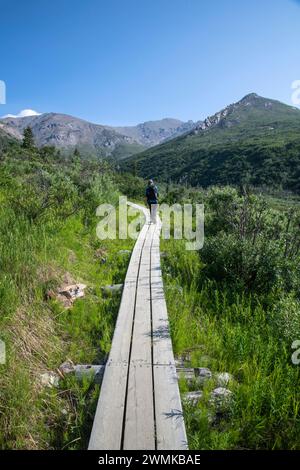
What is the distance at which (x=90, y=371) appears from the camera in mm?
3951

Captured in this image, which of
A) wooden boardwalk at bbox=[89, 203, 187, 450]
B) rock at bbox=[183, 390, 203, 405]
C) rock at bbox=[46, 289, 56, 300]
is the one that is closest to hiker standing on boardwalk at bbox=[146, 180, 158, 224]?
wooden boardwalk at bbox=[89, 203, 187, 450]

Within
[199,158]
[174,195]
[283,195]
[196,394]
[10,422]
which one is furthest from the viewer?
[199,158]

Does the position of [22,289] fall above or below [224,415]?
above

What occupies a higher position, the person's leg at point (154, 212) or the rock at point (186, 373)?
the person's leg at point (154, 212)

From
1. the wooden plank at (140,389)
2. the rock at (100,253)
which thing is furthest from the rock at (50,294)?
the rock at (100,253)

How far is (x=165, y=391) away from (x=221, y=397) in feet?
2.14

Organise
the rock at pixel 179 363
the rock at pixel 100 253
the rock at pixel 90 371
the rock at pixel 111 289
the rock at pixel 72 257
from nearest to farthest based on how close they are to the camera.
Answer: the rock at pixel 90 371
the rock at pixel 179 363
the rock at pixel 111 289
the rock at pixel 72 257
the rock at pixel 100 253

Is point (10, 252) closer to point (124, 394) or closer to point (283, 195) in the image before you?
point (124, 394)

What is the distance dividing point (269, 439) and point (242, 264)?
14.8ft

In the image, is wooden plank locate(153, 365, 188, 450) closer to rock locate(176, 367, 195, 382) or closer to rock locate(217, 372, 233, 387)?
rock locate(176, 367, 195, 382)

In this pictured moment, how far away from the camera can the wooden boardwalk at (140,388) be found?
2857 millimetres

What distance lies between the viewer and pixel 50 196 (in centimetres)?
930

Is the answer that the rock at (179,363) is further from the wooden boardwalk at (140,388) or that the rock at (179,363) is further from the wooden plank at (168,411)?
the wooden plank at (168,411)

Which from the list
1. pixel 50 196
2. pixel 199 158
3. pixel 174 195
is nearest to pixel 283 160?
pixel 199 158
